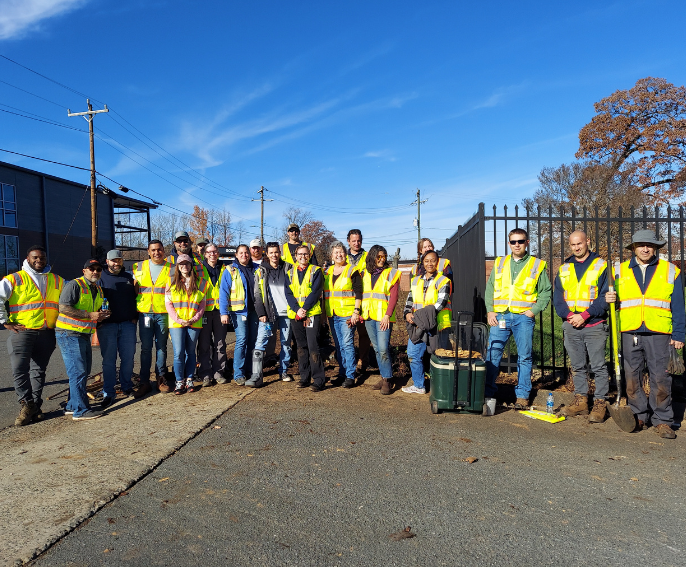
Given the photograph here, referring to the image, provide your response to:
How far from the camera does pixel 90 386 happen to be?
7.04 m

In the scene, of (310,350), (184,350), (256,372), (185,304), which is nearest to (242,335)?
(256,372)

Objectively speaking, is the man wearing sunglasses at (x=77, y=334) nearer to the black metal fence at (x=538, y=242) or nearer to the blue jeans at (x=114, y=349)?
the blue jeans at (x=114, y=349)

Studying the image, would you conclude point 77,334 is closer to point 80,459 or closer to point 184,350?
point 184,350

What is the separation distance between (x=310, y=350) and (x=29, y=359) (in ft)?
11.1

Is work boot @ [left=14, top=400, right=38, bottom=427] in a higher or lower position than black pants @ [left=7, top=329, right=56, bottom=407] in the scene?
lower

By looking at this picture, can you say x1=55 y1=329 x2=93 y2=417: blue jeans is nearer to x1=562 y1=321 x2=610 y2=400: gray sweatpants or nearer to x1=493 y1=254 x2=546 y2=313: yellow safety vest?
x1=493 y1=254 x2=546 y2=313: yellow safety vest

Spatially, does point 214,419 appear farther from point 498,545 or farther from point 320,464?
point 498,545

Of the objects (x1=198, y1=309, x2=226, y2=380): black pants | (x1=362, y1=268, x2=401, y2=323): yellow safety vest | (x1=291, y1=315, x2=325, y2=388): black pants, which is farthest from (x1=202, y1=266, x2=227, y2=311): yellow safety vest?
(x1=362, y1=268, x2=401, y2=323): yellow safety vest

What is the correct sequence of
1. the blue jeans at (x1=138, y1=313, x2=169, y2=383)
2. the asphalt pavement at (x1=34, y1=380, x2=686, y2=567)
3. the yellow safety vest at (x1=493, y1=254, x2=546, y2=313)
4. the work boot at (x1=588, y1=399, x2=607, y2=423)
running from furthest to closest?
the blue jeans at (x1=138, y1=313, x2=169, y2=383), the yellow safety vest at (x1=493, y1=254, x2=546, y2=313), the work boot at (x1=588, y1=399, x2=607, y2=423), the asphalt pavement at (x1=34, y1=380, x2=686, y2=567)

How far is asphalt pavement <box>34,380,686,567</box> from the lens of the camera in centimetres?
297

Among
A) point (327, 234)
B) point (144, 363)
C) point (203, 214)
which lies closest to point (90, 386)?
point (144, 363)

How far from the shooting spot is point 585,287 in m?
5.68

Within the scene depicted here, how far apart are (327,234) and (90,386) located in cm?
4840

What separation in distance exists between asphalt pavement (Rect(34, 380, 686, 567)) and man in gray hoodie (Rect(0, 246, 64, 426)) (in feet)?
7.34
